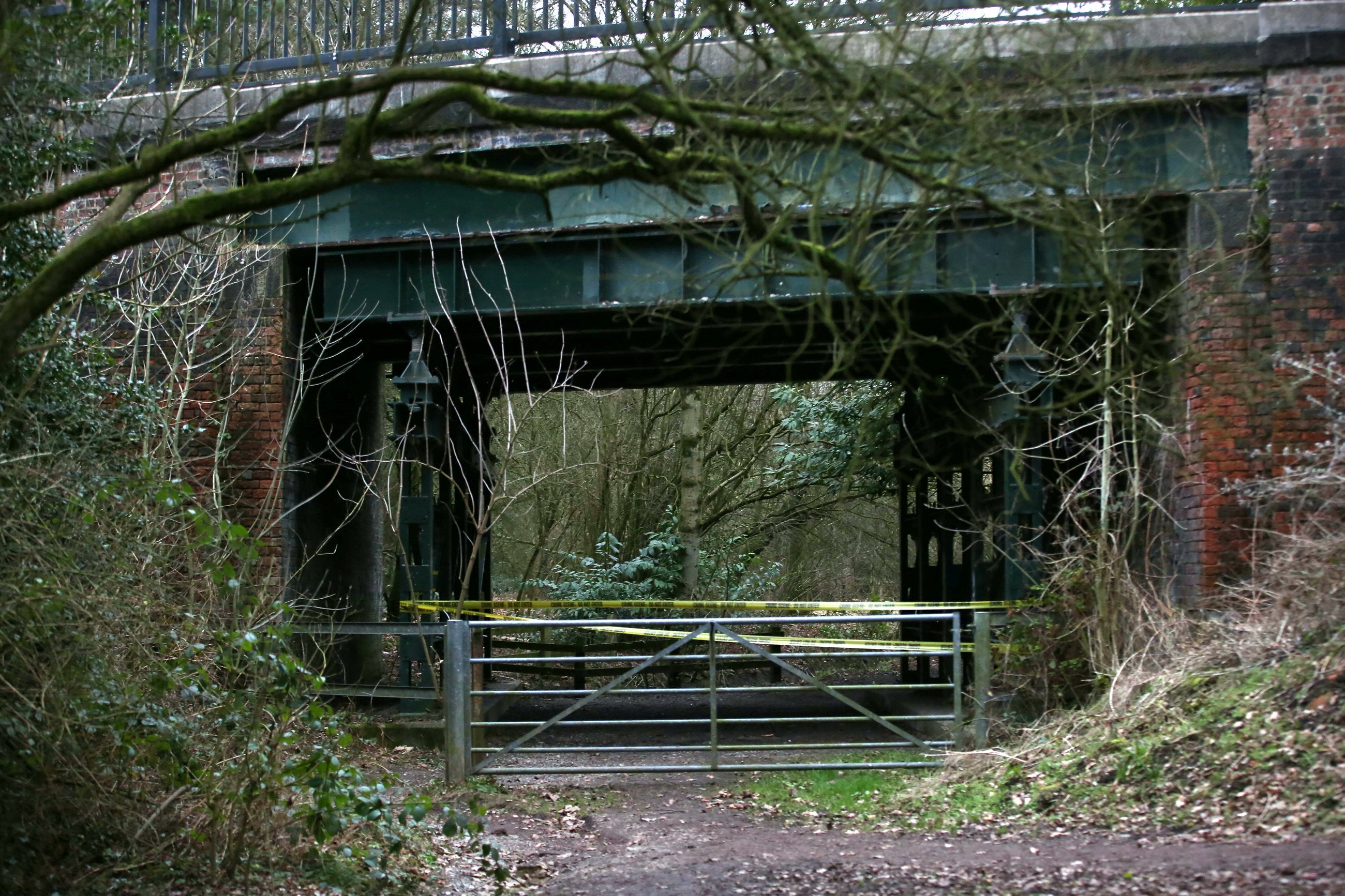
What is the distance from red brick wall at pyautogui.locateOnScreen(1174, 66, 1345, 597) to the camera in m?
10.6

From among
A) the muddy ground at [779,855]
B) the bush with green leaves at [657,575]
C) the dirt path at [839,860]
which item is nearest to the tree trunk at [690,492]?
the bush with green leaves at [657,575]

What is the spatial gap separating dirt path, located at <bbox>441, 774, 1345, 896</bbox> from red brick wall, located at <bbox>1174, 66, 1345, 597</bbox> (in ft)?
14.5

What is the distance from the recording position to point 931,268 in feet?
38.4

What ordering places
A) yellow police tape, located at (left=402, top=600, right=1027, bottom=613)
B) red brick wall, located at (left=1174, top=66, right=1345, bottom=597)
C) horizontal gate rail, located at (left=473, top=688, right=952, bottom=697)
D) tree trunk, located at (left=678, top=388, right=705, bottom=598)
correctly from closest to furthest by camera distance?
1. horizontal gate rail, located at (left=473, top=688, right=952, bottom=697)
2. red brick wall, located at (left=1174, top=66, right=1345, bottom=597)
3. yellow police tape, located at (left=402, top=600, right=1027, bottom=613)
4. tree trunk, located at (left=678, top=388, right=705, bottom=598)

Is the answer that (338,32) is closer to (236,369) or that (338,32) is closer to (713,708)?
(236,369)

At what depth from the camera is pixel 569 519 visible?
24.6 meters

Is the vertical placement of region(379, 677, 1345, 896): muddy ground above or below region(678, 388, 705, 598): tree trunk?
below

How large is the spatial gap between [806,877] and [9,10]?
685cm

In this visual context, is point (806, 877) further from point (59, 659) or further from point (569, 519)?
point (569, 519)

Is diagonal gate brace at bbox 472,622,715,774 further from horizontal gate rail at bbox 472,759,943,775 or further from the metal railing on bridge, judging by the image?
the metal railing on bridge

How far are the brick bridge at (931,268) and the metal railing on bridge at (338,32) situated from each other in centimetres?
43

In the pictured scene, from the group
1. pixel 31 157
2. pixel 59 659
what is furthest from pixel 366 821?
pixel 31 157

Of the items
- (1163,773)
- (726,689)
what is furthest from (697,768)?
(1163,773)

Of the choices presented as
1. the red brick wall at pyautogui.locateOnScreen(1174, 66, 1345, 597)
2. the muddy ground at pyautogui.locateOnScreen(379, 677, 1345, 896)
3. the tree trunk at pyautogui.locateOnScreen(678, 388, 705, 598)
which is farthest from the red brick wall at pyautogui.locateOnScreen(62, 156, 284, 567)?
the red brick wall at pyautogui.locateOnScreen(1174, 66, 1345, 597)
